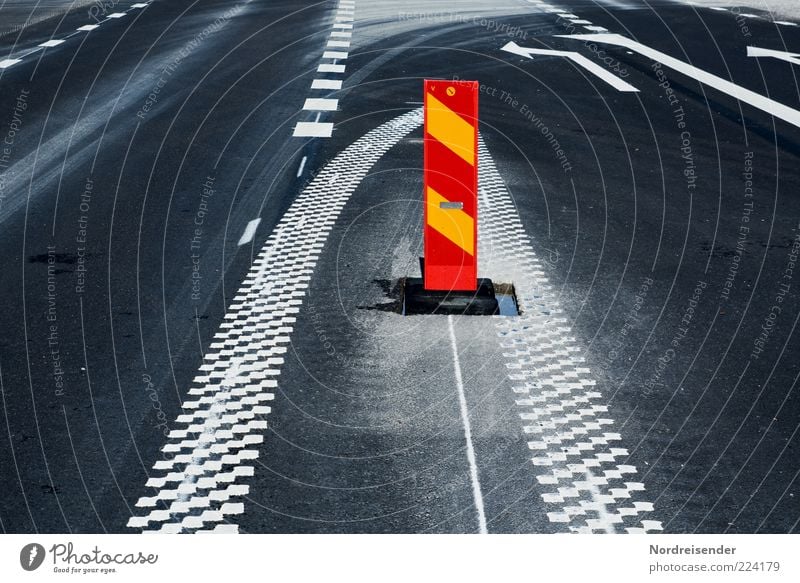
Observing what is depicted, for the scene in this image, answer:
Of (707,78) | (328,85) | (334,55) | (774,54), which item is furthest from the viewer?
(774,54)

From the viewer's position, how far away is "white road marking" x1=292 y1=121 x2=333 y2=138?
40.2 ft

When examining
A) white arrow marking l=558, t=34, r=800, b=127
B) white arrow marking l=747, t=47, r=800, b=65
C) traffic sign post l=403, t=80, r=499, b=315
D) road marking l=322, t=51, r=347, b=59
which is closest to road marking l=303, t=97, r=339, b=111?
road marking l=322, t=51, r=347, b=59

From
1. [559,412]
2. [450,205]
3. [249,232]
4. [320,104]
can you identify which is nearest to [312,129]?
[320,104]

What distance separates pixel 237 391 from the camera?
20.0ft

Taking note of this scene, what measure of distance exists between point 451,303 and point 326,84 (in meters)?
8.62

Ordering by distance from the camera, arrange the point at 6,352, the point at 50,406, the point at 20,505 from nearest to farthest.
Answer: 1. the point at 20,505
2. the point at 50,406
3. the point at 6,352

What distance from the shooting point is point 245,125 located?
1270cm

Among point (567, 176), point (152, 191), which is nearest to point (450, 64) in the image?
point (567, 176)

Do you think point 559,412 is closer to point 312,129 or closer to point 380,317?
point 380,317

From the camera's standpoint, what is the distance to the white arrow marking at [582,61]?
610 inches

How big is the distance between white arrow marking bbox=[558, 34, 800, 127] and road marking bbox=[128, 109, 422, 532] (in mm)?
7211

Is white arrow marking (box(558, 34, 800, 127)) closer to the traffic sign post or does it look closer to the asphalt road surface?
the asphalt road surface
